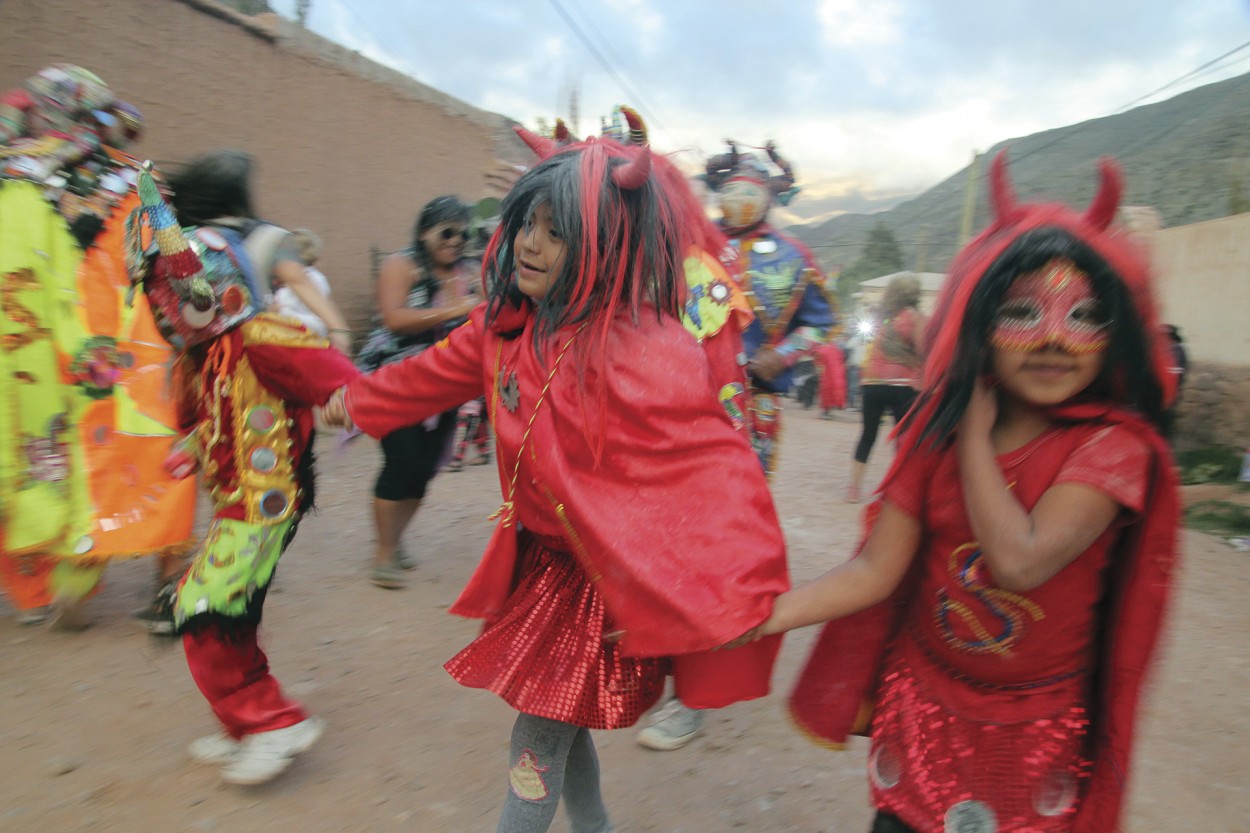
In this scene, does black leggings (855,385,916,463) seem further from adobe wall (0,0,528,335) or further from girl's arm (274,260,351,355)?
girl's arm (274,260,351,355)

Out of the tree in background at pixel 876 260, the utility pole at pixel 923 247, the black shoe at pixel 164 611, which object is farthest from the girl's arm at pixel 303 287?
the tree in background at pixel 876 260

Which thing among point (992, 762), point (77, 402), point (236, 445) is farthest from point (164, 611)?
point (992, 762)

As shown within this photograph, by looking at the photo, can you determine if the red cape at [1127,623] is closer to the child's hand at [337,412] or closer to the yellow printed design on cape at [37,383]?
the child's hand at [337,412]

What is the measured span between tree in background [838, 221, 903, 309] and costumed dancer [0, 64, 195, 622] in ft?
133

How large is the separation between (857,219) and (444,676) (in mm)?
56201

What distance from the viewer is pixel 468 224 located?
395 centimetres

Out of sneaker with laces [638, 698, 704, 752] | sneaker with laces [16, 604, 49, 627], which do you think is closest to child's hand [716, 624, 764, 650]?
sneaker with laces [638, 698, 704, 752]

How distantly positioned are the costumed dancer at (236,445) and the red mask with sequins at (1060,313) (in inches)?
64.9

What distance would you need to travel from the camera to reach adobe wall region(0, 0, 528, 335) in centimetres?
604

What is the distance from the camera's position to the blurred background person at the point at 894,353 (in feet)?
19.7

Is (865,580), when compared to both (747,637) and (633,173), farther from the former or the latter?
(633,173)

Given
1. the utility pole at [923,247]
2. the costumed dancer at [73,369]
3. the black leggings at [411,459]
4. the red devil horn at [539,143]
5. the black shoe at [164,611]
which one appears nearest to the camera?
the red devil horn at [539,143]

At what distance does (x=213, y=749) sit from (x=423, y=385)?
1478 millimetres

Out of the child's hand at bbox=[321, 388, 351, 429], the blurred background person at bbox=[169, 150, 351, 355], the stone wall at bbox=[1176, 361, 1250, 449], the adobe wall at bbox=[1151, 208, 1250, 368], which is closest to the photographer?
the child's hand at bbox=[321, 388, 351, 429]
